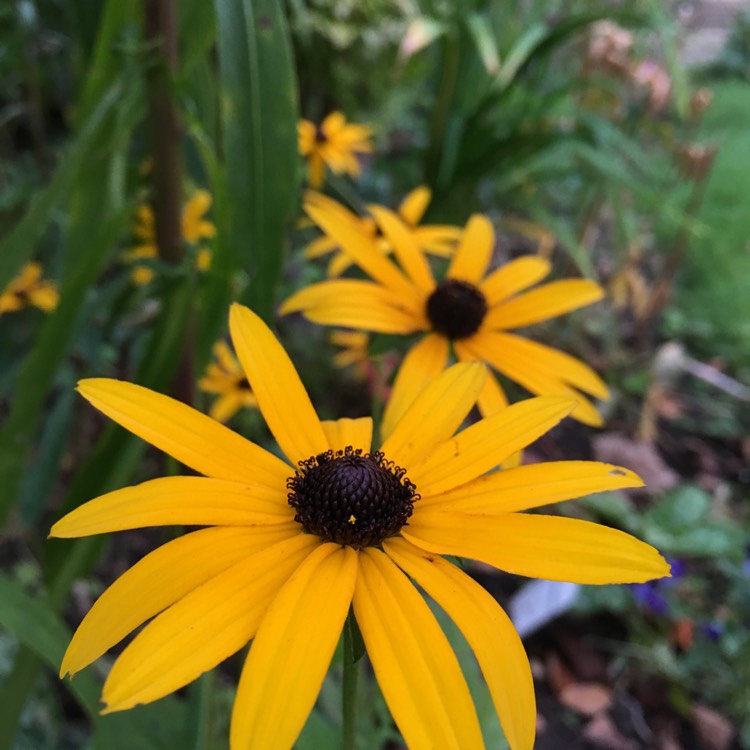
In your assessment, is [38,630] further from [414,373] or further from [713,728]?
[713,728]

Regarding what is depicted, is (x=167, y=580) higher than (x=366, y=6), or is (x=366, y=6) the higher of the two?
(x=167, y=580)

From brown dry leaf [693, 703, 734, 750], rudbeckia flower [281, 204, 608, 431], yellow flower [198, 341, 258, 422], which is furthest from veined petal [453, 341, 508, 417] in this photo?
brown dry leaf [693, 703, 734, 750]

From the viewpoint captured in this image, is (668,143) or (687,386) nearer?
(687,386)

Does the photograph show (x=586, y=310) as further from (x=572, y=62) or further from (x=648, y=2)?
(x=572, y=62)

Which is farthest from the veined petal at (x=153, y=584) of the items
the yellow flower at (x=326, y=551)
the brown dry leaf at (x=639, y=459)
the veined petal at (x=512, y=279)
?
the brown dry leaf at (x=639, y=459)

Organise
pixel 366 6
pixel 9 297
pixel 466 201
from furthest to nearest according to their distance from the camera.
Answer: pixel 366 6, pixel 466 201, pixel 9 297

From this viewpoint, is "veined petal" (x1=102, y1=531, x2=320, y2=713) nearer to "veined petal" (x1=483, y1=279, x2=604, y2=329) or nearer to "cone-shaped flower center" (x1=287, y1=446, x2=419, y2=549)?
"cone-shaped flower center" (x1=287, y1=446, x2=419, y2=549)

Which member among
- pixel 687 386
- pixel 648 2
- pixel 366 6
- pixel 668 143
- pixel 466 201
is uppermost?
pixel 648 2

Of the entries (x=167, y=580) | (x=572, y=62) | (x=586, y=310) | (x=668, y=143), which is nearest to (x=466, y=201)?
(x=586, y=310)
